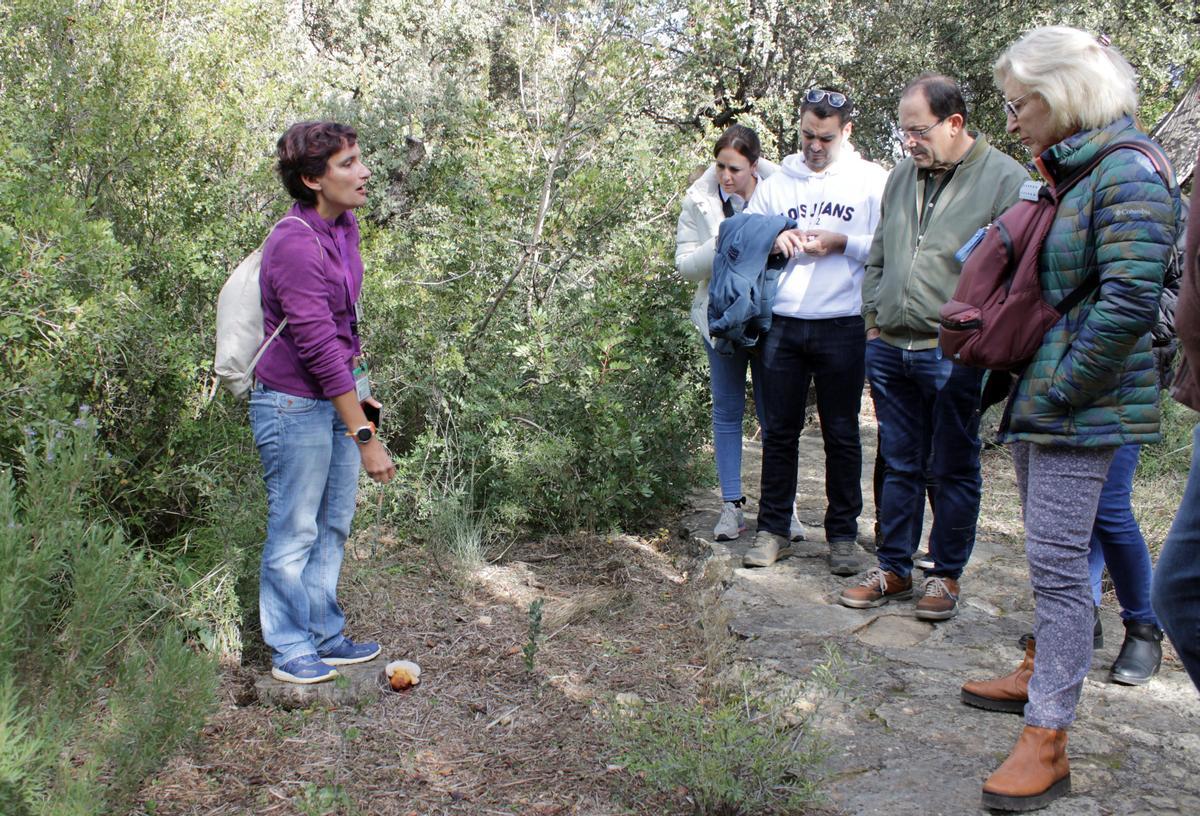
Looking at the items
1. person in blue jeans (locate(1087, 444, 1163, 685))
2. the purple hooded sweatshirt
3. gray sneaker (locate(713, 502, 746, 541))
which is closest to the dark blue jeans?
gray sneaker (locate(713, 502, 746, 541))

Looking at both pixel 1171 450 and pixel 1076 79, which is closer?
pixel 1076 79

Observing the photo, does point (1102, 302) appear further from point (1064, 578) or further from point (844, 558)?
point (844, 558)

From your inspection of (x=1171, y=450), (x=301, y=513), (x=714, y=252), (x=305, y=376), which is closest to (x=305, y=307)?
(x=305, y=376)

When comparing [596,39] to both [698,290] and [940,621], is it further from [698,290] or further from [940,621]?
[940,621]

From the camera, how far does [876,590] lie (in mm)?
4211

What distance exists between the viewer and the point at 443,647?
4016 mm

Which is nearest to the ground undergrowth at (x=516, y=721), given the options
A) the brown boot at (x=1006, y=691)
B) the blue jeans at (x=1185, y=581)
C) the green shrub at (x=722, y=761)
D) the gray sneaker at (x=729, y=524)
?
the green shrub at (x=722, y=761)

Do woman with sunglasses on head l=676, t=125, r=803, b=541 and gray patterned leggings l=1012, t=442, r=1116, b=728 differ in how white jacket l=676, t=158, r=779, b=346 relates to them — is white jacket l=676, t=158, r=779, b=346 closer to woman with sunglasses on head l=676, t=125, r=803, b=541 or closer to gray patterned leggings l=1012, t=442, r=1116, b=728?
woman with sunglasses on head l=676, t=125, r=803, b=541

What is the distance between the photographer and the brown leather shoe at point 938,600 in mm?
4012

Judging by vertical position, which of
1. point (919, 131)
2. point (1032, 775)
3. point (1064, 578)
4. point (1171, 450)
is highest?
point (919, 131)

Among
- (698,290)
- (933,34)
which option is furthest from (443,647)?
(933,34)

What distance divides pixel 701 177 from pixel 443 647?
105 inches

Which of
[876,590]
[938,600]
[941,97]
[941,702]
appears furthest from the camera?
[876,590]

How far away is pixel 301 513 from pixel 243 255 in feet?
6.06
